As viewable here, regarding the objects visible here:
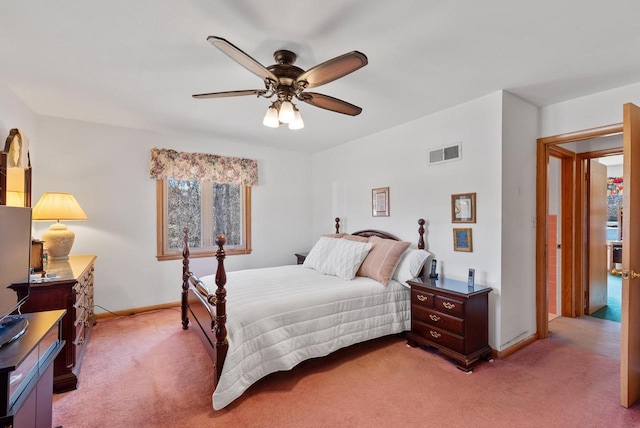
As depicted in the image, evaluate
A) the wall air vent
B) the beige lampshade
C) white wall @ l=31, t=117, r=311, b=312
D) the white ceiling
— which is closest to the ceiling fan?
the white ceiling

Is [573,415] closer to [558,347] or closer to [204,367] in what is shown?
[558,347]

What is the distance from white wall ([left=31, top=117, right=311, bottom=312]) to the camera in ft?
11.2

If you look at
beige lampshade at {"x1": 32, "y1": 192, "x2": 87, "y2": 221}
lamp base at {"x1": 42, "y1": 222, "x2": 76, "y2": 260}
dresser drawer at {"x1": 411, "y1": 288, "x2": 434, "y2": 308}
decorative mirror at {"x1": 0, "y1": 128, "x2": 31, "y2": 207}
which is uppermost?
decorative mirror at {"x1": 0, "y1": 128, "x2": 31, "y2": 207}

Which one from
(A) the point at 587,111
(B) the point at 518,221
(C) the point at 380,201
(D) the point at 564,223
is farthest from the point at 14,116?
(D) the point at 564,223

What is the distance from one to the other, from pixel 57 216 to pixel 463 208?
3.90 metres

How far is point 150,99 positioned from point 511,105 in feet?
11.0

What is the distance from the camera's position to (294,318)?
2402 millimetres

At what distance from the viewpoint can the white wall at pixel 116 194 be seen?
340cm

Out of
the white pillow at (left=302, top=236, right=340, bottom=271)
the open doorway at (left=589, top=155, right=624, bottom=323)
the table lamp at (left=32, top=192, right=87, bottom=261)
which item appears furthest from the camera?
the open doorway at (left=589, top=155, right=624, bottom=323)

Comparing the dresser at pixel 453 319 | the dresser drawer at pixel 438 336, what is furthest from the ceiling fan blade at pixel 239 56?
the dresser drawer at pixel 438 336

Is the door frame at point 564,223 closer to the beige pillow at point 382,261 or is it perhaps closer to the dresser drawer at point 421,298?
the dresser drawer at point 421,298

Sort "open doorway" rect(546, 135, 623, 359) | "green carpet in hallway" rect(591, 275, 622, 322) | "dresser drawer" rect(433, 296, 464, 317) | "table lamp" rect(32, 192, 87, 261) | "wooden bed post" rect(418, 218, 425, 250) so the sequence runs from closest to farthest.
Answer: "dresser drawer" rect(433, 296, 464, 317) < "table lamp" rect(32, 192, 87, 261) < "wooden bed post" rect(418, 218, 425, 250) < "open doorway" rect(546, 135, 623, 359) < "green carpet in hallway" rect(591, 275, 622, 322)

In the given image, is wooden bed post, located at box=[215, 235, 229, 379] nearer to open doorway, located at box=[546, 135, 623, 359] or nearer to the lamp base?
the lamp base

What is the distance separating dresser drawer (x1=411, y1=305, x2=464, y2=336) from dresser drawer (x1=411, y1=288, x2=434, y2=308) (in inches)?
1.5
